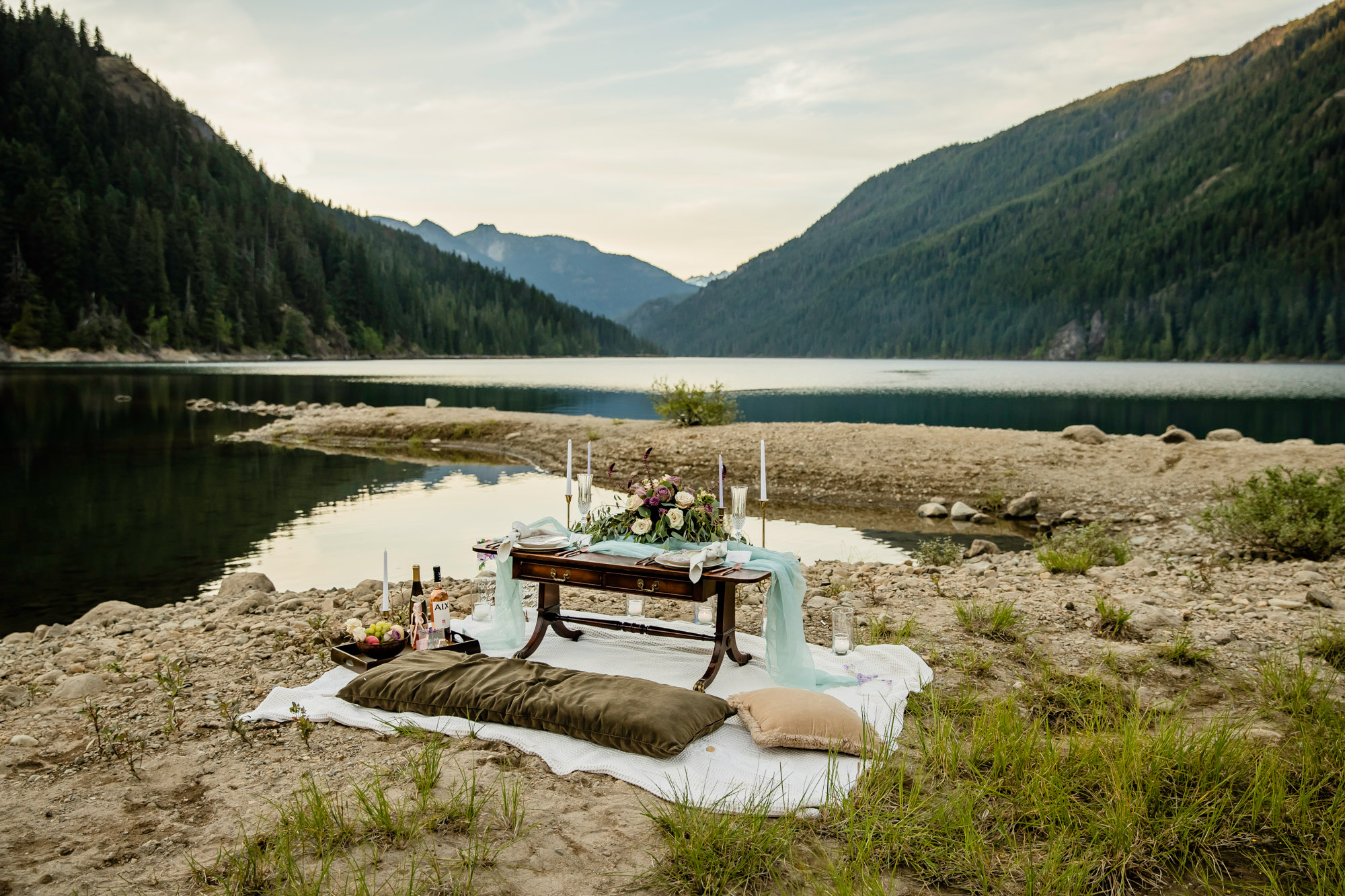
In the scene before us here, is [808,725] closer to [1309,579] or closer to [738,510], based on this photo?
[738,510]

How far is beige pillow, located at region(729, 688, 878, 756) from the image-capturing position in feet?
14.2

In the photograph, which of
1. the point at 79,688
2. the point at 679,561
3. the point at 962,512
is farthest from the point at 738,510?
the point at 962,512

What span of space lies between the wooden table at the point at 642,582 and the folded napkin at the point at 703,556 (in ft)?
0.24

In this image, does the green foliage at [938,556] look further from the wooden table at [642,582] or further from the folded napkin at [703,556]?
the folded napkin at [703,556]

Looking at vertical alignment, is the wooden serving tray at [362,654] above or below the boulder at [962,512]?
above

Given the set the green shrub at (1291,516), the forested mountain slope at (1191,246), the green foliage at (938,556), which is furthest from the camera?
the forested mountain slope at (1191,246)

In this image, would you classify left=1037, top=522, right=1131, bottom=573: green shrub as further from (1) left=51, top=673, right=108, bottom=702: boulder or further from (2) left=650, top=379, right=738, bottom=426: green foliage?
(2) left=650, top=379, right=738, bottom=426: green foliage

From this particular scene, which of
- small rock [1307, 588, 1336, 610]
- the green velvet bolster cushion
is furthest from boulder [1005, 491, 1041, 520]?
the green velvet bolster cushion

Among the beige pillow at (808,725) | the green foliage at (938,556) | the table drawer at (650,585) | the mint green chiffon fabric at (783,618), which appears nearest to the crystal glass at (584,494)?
the mint green chiffon fabric at (783,618)

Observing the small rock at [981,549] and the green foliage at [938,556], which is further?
the small rock at [981,549]

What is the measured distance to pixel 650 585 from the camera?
17.6ft

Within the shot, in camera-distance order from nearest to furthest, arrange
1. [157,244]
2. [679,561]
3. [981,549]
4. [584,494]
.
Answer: [679,561] < [584,494] < [981,549] < [157,244]

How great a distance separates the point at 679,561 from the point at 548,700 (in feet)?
→ 4.17

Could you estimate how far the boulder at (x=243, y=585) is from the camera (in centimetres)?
902
